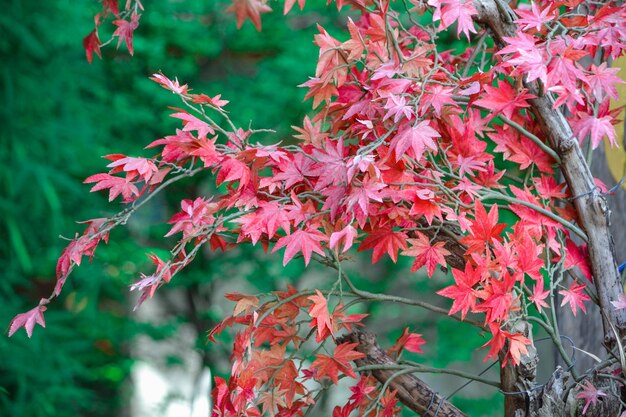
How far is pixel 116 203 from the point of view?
108 inches

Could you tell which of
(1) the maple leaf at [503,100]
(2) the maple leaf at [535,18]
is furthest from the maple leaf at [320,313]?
(2) the maple leaf at [535,18]

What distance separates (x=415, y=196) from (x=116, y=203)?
1.89 m

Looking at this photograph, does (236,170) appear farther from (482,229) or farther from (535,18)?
(535,18)

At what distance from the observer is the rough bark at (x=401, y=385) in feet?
4.44

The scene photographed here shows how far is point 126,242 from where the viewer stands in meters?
2.71

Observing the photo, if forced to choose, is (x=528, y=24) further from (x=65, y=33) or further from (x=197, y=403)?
(x=197, y=403)

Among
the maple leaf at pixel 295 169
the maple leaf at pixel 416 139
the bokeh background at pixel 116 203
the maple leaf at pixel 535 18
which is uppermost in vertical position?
the maple leaf at pixel 535 18

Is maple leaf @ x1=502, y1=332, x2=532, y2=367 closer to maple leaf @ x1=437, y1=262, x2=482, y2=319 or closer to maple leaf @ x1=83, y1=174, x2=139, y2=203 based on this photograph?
maple leaf @ x1=437, y1=262, x2=482, y2=319

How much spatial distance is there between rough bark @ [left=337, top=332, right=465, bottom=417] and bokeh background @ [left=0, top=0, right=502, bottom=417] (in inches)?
46.4

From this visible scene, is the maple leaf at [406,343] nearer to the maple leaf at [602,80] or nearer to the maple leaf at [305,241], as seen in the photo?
the maple leaf at [305,241]

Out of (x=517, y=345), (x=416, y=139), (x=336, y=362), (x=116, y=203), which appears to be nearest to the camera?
(x=416, y=139)

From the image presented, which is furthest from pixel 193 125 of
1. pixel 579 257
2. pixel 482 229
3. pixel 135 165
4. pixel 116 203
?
pixel 116 203

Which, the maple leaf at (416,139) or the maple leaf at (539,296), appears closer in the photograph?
the maple leaf at (416,139)

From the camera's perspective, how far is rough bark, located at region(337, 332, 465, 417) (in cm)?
135
